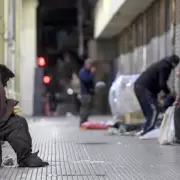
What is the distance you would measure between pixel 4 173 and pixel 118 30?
18958 millimetres

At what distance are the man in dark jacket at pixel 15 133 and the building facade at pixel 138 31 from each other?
6.89 m

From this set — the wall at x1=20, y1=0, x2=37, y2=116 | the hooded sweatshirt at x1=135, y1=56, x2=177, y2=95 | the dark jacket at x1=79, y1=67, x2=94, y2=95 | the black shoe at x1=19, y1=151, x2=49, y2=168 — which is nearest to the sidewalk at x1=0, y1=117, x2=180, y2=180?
the black shoe at x1=19, y1=151, x2=49, y2=168

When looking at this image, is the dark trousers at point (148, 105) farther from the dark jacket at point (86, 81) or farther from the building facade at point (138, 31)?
the dark jacket at point (86, 81)

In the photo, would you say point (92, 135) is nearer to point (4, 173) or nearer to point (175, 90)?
point (175, 90)

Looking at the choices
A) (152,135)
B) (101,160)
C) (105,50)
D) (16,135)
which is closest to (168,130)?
(152,135)

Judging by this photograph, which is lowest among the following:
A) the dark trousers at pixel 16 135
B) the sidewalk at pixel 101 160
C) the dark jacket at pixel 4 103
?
the sidewalk at pixel 101 160

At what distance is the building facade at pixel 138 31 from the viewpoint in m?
16.0

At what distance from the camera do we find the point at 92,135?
14828 millimetres

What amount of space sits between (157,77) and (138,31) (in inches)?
351

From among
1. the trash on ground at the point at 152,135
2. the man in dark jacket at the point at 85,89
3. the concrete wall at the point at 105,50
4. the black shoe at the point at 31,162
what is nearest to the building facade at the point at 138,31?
the concrete wall at the point at 105,50

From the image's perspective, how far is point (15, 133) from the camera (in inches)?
334

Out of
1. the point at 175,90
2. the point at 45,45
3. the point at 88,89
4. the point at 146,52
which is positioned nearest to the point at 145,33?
the point at 146,52

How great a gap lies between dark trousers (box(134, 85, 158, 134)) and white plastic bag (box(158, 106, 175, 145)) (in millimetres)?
1395

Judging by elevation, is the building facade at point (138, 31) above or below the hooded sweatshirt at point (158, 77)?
above
